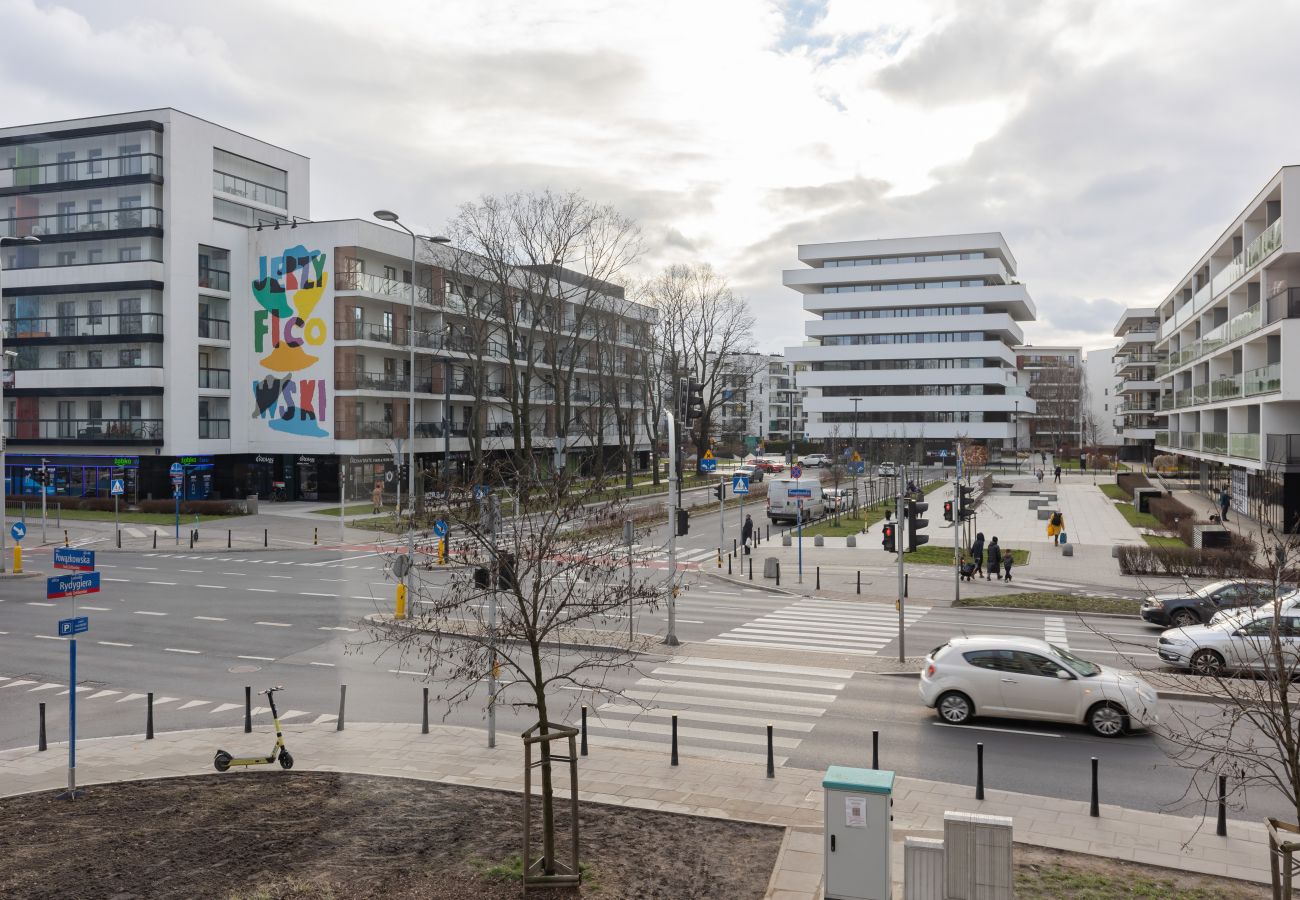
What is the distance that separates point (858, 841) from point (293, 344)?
186 feet

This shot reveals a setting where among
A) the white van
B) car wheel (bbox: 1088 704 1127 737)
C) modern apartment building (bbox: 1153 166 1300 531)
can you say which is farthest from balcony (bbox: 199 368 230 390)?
car wheel (bbox: 1088 704 1127 737)

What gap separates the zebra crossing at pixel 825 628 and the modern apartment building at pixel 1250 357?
12.3 metres

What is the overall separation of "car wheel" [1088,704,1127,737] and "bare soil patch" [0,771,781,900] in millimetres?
7275

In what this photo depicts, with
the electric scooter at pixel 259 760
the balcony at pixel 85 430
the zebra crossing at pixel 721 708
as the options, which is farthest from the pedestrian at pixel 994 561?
the balcony at pixel 85 430

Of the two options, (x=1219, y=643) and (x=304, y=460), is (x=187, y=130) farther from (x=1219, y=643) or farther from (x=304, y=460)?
(x=1219, y=643)

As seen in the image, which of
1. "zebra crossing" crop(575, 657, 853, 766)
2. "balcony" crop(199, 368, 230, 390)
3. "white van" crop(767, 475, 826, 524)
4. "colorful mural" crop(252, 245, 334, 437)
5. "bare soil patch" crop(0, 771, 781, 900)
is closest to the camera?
"bare soil patch" crop(0, 771, 781, 900)

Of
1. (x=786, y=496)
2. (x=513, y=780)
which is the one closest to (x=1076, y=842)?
(x=513, y=780)

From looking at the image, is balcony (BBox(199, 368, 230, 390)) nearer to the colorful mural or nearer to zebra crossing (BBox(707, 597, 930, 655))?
the colorful mural

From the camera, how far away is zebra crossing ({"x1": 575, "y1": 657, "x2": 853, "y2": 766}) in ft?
49.5

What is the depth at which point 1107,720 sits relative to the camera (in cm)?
1548

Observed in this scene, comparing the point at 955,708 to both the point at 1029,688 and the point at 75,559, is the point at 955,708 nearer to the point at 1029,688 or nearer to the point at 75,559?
the point at 1029,688

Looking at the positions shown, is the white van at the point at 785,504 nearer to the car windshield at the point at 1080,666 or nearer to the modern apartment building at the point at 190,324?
the modern apartment building at the point at 190,324

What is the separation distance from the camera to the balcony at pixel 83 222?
56500 mm

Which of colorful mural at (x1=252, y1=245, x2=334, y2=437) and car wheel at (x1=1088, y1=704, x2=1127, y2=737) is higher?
colorful mural at (x1=252, y1=245, x2=334, y2=437)
